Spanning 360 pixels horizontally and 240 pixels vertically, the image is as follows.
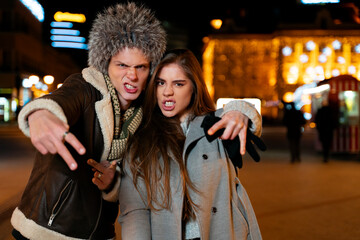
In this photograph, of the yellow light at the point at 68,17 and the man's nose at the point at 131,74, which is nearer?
the man's nose at the point at 131,74

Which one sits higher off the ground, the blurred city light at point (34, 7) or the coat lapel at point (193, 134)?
the blurred city light at point (34, 7)

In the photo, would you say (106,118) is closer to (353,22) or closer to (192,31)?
(353,22)

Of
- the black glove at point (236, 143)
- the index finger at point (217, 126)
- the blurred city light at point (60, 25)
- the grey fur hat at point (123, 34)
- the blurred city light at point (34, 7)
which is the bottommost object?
the black glove at point (236, 143)

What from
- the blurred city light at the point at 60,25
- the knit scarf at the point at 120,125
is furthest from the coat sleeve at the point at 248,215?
the blurred city light at the point at 60,25

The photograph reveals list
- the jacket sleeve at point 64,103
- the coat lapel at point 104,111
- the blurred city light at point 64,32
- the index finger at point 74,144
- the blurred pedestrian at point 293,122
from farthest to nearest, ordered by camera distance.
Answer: the blurred city light at point 64,32, the blurred pedestrian at point 293,122, the coat lapel at point 104,111, the jacket sleeve at point 64,103, the index finger at point 74,144

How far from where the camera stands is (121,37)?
7.51 ft

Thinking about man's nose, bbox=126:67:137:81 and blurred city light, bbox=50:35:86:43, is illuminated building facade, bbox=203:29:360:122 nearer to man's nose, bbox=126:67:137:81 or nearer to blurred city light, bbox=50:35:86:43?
blurred city light, bbox=50:35:86:43

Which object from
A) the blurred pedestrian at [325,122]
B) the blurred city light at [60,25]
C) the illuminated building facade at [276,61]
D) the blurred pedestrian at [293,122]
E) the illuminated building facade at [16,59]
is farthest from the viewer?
the blurred city light at [60,25]

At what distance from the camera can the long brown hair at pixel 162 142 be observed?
2.27 meters

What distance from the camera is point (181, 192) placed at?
2.25 m

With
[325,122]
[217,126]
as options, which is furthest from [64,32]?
[217,126]

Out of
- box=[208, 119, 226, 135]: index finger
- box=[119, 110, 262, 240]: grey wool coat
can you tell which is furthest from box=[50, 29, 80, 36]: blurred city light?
box=[208, 119, 226, 135]: index finger

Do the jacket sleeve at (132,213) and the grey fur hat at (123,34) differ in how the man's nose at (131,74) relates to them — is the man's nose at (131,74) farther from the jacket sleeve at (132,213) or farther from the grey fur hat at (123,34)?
the jacket sleeve at (132,213)

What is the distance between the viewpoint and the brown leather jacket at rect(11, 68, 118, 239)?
1949mm
